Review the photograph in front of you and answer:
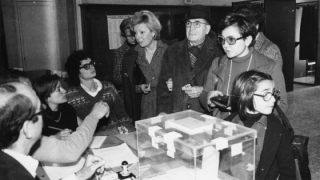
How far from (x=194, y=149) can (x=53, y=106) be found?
2058mm

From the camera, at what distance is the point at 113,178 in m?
1.87

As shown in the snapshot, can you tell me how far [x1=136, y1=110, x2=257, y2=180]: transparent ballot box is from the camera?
1446 millimetres

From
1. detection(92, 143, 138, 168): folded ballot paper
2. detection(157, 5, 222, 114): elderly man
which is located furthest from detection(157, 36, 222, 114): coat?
detection(92, 143, 138, 168): folded ballot paper

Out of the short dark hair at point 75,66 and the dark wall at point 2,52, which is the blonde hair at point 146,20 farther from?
the dark wall at point 2,52

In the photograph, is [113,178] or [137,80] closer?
[113,178]

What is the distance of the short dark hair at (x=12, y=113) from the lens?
1340mm

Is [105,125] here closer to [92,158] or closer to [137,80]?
[137,80]

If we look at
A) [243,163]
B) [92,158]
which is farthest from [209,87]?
[92,158]

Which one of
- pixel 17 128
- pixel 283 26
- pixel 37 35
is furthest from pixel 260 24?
pixel 283 26

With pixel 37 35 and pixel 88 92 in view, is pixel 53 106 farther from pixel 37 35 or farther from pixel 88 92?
pixel 37 35

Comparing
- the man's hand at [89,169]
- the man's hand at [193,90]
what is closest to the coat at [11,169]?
the man's hand at [89,169]

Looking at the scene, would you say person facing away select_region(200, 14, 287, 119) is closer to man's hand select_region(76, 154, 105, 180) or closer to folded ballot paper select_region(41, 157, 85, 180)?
man's hand select_region(76, 154, 105, 180)

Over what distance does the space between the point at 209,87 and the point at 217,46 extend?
21.7 inches

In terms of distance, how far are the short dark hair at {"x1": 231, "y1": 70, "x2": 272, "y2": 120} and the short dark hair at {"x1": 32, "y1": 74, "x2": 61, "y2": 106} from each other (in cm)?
174
